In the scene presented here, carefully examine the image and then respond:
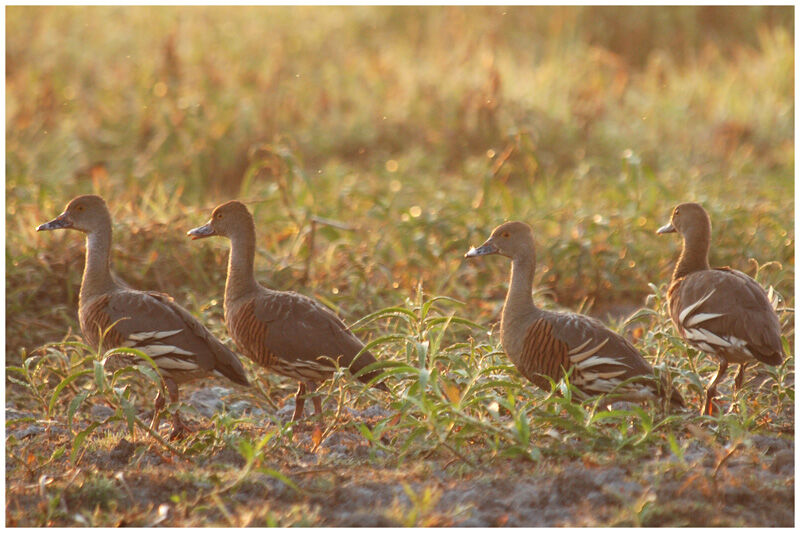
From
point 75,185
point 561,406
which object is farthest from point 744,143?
point 561,406

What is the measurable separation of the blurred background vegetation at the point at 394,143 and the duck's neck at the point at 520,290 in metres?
1.21

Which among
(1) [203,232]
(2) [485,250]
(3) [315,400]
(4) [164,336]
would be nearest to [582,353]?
(2) [485,250]

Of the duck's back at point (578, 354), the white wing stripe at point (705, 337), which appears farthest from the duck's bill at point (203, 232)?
the white wing stripe at point (705, 337)

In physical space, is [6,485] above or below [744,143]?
below

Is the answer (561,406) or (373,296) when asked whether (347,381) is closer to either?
(561,406)

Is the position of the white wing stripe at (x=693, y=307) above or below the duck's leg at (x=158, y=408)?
above

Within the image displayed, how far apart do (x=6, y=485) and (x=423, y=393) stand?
5.38 feet

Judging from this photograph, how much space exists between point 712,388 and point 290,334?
5.96 ft

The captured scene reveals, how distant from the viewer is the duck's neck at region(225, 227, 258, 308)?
17.2 ft

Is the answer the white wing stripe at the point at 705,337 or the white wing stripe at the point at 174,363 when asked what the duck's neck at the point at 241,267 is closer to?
the white wing stripe at the point at 174,363

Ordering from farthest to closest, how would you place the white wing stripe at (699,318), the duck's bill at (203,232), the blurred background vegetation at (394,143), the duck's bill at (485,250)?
the blurred background vegetation at (394,143)
the duck's bill at (203,232)
the duck's bill at (485,250)
the white wing stripe at (699,318)

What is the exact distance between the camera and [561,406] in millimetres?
4426

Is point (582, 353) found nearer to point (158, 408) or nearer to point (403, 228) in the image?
point (158, 408)

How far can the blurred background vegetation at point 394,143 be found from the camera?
6875mm
